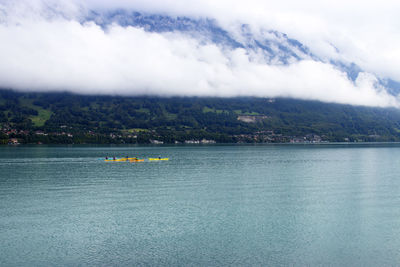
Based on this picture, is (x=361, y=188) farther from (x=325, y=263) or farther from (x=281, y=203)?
(x=325, y=263)

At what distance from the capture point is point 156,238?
40.3 meters

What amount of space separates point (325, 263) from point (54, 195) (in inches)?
1808

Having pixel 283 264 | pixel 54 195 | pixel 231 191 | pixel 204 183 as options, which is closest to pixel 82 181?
pixel 54 195

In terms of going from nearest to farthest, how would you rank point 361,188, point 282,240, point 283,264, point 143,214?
point 283,264 < point 282,240 < point 143,214 < point 361,188

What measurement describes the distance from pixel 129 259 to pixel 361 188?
5472 cm

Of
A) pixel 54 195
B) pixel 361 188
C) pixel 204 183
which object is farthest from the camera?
pixel 204 183

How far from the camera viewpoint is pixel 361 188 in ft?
249

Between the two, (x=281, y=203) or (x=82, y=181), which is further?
(x=82, y=181)

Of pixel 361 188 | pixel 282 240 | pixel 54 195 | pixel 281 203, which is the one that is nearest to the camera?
pixel 282 240

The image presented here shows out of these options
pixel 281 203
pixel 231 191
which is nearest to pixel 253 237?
pixel 281 203

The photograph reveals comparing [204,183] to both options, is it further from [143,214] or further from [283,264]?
[283,264]

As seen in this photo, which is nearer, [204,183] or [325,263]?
[325,263]

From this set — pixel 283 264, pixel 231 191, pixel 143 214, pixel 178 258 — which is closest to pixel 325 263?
pixel 283 264

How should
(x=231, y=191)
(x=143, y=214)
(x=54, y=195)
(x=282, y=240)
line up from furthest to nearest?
(x=231, y=191), (x=54, y=195), (x=143, y=214), (x=282, y=240)
